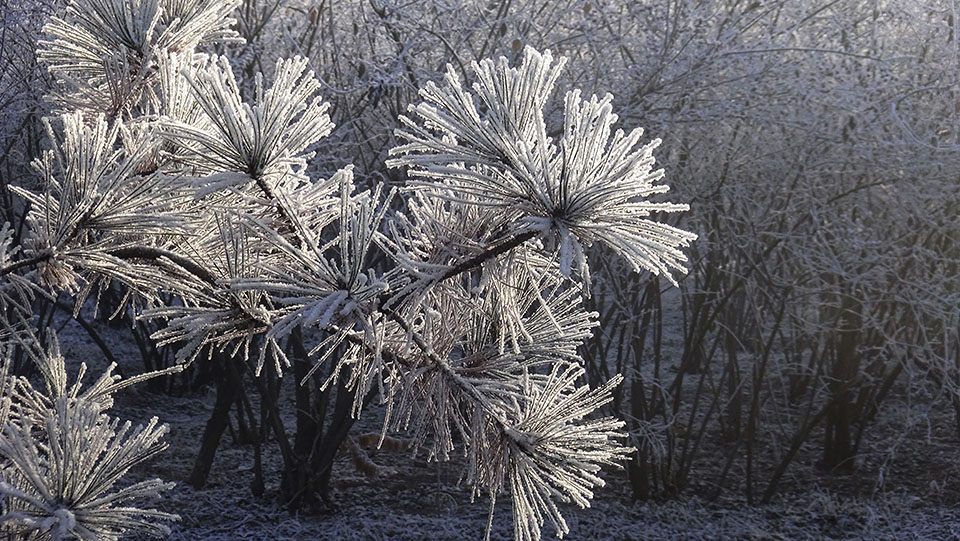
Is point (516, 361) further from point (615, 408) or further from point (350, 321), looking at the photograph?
point (615, 408)

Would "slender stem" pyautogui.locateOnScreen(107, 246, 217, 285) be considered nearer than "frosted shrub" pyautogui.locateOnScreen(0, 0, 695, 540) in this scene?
No

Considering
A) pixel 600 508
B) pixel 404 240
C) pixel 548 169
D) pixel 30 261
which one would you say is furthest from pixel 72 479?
pixel 600 508

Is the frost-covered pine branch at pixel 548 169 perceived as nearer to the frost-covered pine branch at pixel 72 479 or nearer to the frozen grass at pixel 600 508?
the frost-covered pine branch at pixel 72 479

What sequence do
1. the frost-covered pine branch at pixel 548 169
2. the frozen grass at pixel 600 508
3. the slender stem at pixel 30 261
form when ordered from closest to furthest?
1. the frost-covered pine branch at pixel 548 169
2. the slender stem at pixel 30 261
3. the frozen grass at pixel 600 508

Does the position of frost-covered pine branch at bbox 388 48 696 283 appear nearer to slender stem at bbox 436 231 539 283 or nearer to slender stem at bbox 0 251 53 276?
slender stem at bbox 436 231 539 283

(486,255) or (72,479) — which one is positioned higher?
(486,255)

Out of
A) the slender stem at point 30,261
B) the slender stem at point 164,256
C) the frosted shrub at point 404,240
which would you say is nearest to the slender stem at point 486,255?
the frosted shrub at point 404,240

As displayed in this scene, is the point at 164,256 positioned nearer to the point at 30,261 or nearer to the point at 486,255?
the point at 30,261

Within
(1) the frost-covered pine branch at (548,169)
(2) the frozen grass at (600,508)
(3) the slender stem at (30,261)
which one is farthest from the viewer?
(2) the frozen grass at (600,508)

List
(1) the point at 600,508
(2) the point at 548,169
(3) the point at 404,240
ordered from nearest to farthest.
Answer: (2) the point at 548,169 → (3) the point at 404,240 → (1) the point at 600,508

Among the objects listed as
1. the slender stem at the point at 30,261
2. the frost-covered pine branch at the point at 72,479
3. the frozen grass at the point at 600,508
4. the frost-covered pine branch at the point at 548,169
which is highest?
the frost-covered pine branch at the point at 548,169

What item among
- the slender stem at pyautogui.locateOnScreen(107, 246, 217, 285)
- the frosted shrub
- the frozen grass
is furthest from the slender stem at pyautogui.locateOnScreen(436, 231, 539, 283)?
the frozen grass

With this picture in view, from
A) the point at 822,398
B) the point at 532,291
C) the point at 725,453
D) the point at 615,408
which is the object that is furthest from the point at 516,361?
the point at 822,398

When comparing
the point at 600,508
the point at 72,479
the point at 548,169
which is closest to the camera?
the point at 548,169
